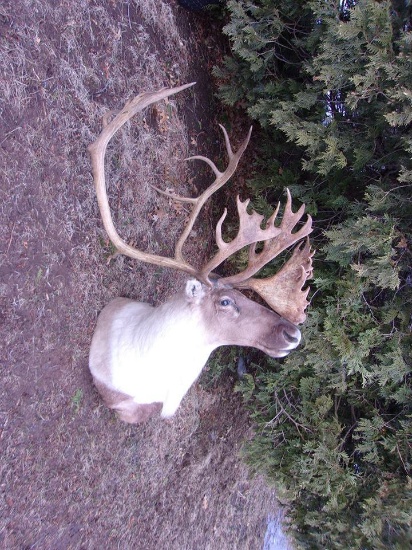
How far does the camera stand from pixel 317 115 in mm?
3990

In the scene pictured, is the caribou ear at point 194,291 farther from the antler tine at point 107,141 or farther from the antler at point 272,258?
the antler tine at point 107,141

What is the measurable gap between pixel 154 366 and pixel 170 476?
253 centimetres

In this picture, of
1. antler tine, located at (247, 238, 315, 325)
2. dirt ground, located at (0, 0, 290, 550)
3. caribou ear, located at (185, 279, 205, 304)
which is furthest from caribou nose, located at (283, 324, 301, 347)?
dirt ground, located at (0, 0, 290, 550)

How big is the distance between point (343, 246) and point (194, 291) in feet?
4.97

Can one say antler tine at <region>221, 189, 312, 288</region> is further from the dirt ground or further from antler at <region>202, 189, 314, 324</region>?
the dirt ground

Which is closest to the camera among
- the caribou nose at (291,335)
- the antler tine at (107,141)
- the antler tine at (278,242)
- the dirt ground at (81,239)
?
the antler tine at (107,141)

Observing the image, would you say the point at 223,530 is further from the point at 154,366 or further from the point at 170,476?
the point at 154,366

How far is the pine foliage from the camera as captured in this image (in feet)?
11.4

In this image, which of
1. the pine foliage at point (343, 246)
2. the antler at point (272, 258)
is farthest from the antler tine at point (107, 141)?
the pine foliage at point (343, 246)

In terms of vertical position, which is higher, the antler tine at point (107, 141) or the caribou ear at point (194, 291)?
the antler tine at point (107, 141)

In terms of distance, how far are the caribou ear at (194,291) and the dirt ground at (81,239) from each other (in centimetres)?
104

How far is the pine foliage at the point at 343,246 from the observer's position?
3.48 meters

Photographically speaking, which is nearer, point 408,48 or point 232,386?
point 408,48

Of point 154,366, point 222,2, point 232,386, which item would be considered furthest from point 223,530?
point 222,2
